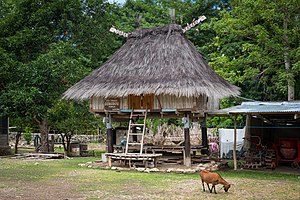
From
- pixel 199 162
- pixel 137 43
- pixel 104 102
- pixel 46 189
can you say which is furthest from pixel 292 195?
pixel 137 43

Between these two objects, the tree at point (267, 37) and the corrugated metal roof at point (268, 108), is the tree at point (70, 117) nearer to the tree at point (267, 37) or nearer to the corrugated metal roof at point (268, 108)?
the tree at point (267, 37)

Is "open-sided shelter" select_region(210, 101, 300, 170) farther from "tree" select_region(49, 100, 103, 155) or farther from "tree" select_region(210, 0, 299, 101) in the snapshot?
"tree" select_region(49, 100, 103, 155)

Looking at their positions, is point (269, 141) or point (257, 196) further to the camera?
point (269, 141)

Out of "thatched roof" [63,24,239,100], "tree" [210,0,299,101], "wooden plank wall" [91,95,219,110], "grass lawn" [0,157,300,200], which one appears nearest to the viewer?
"grass lawn" [0,157,300,200]

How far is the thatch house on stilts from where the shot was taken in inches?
623

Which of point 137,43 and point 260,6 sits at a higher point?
point 260,6

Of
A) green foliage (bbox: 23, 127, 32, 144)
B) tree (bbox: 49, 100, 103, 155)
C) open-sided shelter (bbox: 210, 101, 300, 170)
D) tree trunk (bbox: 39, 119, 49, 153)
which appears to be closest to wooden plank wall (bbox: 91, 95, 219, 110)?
open-sided shelter (bbox: 210, 101, 300, 170)

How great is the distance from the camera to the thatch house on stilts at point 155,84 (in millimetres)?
15834

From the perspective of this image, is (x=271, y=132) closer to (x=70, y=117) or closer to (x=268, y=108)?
(x=268, y=108)

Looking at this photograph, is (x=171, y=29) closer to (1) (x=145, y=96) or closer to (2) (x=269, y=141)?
(1) (x=145, y=96)

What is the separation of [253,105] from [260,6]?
5.94 metres

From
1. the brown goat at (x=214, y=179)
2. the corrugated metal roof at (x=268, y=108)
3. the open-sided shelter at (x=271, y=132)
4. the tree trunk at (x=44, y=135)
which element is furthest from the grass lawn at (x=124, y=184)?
the tree trunk at (x=44, y=135)

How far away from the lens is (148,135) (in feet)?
75.5

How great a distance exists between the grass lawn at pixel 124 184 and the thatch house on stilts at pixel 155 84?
8.15 ft
